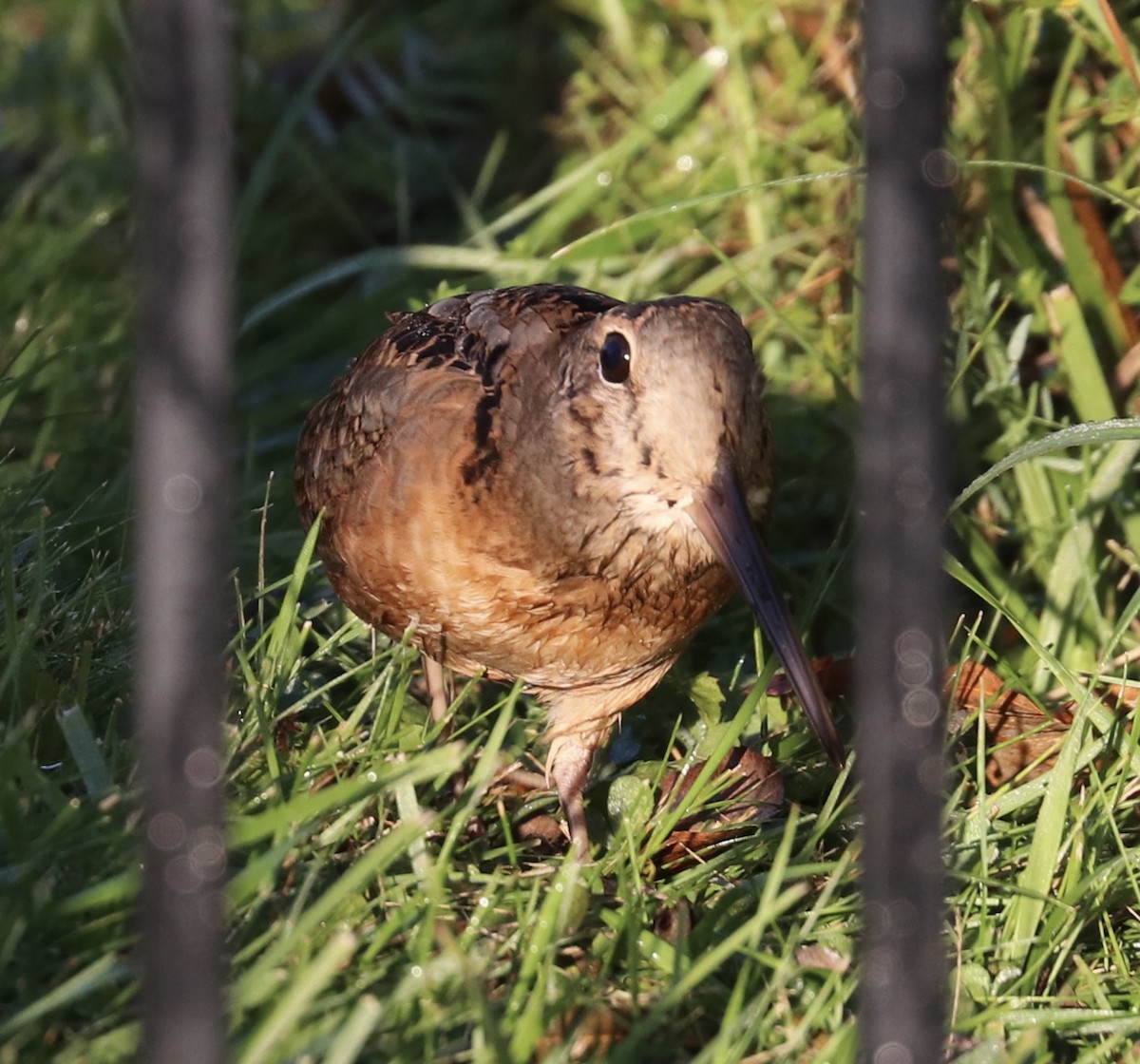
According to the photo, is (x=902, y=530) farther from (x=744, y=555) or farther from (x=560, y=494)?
(x=560, y=494)

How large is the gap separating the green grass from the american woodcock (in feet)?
0.52

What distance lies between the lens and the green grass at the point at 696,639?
230cm

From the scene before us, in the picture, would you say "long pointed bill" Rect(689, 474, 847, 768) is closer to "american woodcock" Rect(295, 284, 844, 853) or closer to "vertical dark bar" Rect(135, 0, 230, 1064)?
"american woodcock" Rect(295, 284, 844, 853)

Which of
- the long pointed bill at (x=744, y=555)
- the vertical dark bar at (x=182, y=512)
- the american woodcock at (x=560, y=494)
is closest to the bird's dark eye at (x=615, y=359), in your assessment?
the american woodcock at (x=560, y=494)

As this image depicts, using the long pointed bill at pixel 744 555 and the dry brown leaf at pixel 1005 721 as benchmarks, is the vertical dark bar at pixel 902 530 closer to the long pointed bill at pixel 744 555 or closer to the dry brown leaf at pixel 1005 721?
the long pointed bill at pixel 744 555

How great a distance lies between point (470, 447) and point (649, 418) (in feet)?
1.47

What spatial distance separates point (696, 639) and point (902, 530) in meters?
2.20

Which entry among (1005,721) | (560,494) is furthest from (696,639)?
(560,494)

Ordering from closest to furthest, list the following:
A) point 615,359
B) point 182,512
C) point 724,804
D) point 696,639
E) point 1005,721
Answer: point 182,512, point 615,359, point 724,804, point 1005,721, point 696,639

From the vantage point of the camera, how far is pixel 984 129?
12.7 feet

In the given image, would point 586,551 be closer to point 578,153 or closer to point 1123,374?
point 1123,374

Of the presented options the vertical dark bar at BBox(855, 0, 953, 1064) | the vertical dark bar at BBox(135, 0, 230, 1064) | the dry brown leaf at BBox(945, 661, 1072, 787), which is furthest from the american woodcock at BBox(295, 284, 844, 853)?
the vertical dark bar at BBox(135, 0, 230, 1064)

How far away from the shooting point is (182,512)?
153 centimetres

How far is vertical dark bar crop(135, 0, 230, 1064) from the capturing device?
4.81ft
